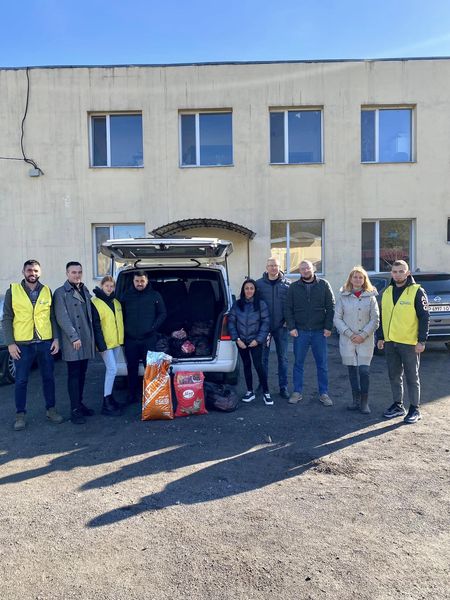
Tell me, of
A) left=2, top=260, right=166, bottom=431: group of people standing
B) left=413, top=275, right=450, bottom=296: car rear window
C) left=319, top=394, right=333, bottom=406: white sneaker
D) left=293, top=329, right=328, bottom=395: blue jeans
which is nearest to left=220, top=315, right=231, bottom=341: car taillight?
left=2, top=260, right=166, bottom=431: group of people standing

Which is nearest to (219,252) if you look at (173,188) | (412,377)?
(412,377)

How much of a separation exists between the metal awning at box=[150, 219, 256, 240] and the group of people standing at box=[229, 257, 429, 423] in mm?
5267

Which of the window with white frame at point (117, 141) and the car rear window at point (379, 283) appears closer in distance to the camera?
the car rear window at point (379, 283)

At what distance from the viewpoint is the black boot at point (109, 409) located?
535cm

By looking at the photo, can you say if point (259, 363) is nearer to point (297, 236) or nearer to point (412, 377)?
point (412, 377)

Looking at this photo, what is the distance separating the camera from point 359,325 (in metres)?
5.36

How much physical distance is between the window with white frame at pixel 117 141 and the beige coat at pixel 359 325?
876 centimetres

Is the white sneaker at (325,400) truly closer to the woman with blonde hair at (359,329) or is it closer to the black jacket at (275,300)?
the woman with blonde hair at (359,329)

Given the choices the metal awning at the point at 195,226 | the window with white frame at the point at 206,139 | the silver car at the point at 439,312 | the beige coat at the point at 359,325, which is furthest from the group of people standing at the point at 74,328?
the window with white frame at the point at 206,139

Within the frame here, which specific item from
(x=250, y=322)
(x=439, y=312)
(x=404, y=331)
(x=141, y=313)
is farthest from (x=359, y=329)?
(x=439, y=312)

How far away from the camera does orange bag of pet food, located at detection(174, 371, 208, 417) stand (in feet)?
17.1

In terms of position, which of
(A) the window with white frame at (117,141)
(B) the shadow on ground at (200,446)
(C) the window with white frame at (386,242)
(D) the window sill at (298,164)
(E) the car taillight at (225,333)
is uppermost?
(A) the window with white frame at (117,141)

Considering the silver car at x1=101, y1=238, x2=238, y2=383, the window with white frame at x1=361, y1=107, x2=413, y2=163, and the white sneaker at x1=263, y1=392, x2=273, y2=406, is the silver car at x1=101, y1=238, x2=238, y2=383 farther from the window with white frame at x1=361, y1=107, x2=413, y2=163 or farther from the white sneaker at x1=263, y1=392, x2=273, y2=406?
the window with white frame at x1=361, y1=107, x2=413, y2=163

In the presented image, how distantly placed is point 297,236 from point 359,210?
1776 millimetres
